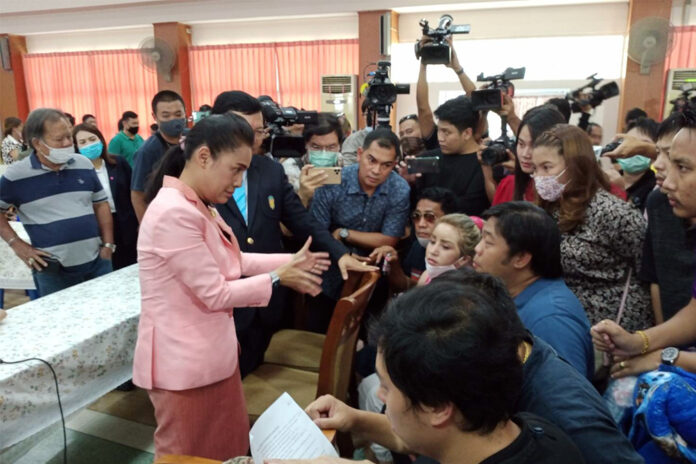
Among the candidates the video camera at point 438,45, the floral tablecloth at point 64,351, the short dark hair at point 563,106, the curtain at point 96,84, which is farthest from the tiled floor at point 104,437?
the curtain at point 96,84

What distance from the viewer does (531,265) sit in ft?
4.02

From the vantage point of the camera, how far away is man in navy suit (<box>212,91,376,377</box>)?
67.7 inches

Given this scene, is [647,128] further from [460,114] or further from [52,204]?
[52,204]

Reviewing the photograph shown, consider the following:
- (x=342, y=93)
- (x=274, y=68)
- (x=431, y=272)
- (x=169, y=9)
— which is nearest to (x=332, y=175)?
(x=431, y=272)

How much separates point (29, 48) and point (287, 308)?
8765mm

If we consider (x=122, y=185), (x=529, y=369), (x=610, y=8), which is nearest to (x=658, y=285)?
(x=529, y=369)

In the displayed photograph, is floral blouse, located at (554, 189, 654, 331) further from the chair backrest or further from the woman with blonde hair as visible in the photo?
the chair backrest

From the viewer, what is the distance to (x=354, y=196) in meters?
2.20

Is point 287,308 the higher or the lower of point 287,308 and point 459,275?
the lower

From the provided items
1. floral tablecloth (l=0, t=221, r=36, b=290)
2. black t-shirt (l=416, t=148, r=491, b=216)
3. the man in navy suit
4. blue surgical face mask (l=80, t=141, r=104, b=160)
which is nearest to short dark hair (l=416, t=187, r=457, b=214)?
black t-shirt (l=416, t=148, r=491, b=216)

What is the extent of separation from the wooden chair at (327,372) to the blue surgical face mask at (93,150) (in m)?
1.75

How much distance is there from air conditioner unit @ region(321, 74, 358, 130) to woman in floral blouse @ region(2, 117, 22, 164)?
11.9ft

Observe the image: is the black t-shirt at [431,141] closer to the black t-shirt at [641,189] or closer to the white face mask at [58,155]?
the black t-shirt at [641,189]

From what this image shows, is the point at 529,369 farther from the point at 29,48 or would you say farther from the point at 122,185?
the point at 29,48
